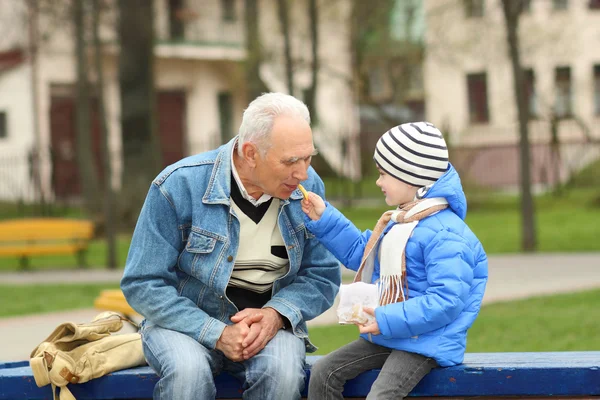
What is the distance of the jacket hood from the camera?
350cm

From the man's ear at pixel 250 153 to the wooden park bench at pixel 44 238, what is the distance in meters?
10.7

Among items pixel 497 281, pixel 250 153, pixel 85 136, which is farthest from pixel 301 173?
pixel 85 136

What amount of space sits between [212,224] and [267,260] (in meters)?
0.26

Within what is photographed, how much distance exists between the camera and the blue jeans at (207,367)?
358 centimetres

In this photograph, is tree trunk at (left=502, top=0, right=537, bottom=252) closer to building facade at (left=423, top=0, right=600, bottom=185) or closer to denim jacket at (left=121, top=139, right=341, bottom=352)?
denim jacket at (left=121, top=139, right=341, bottom=352)

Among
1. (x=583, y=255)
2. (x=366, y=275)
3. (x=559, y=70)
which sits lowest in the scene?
(x=583, y=255)

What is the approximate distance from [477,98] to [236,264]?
31.9 m

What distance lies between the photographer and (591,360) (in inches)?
142

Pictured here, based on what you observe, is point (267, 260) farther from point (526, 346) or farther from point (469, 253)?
point (526, 346)

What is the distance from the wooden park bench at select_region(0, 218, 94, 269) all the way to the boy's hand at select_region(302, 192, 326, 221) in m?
10.8

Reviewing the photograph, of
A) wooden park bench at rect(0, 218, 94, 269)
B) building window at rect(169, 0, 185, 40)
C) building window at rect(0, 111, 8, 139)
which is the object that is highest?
building window at rect(169, 0, 185, 40)

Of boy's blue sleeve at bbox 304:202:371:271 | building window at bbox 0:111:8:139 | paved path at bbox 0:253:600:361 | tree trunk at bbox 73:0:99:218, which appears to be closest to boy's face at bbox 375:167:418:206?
boy's blue sleeve at bbox 304:202:371:271

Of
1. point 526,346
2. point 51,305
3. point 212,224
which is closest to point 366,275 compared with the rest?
point 212,224

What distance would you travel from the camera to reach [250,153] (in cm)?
373
